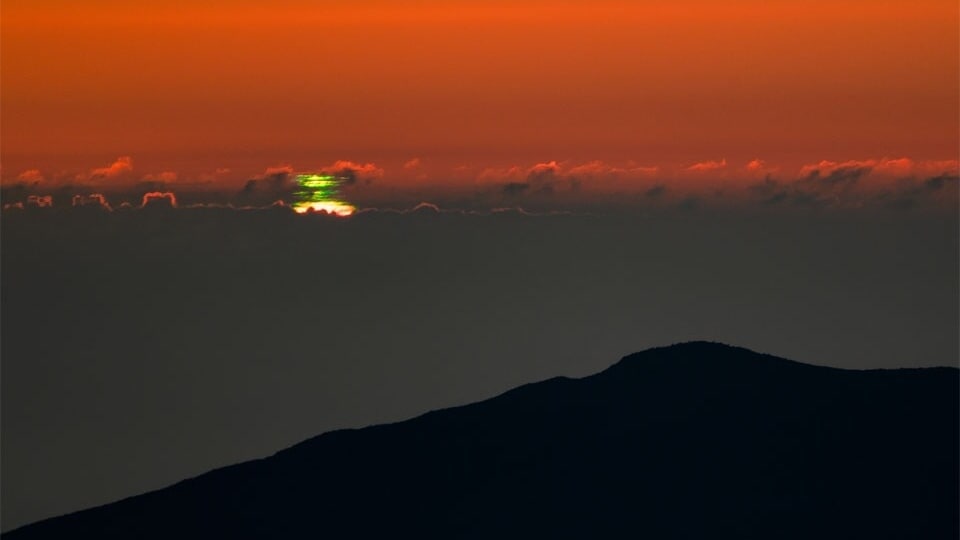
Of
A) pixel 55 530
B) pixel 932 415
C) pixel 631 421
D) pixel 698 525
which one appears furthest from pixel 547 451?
pixel 55 530

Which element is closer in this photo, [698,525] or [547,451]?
[698,525]

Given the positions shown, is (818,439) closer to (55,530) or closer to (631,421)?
(631,421)

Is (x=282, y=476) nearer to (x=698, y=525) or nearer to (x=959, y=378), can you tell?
(x=698, y=525)

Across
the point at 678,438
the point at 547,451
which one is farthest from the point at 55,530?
the point at 678,438

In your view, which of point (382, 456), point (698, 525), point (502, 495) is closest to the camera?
point (698, 525)

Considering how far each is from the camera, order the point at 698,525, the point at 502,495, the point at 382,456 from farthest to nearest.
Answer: the point at 382,456, the point at 502,495, the point at 698,525

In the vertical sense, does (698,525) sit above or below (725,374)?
below
